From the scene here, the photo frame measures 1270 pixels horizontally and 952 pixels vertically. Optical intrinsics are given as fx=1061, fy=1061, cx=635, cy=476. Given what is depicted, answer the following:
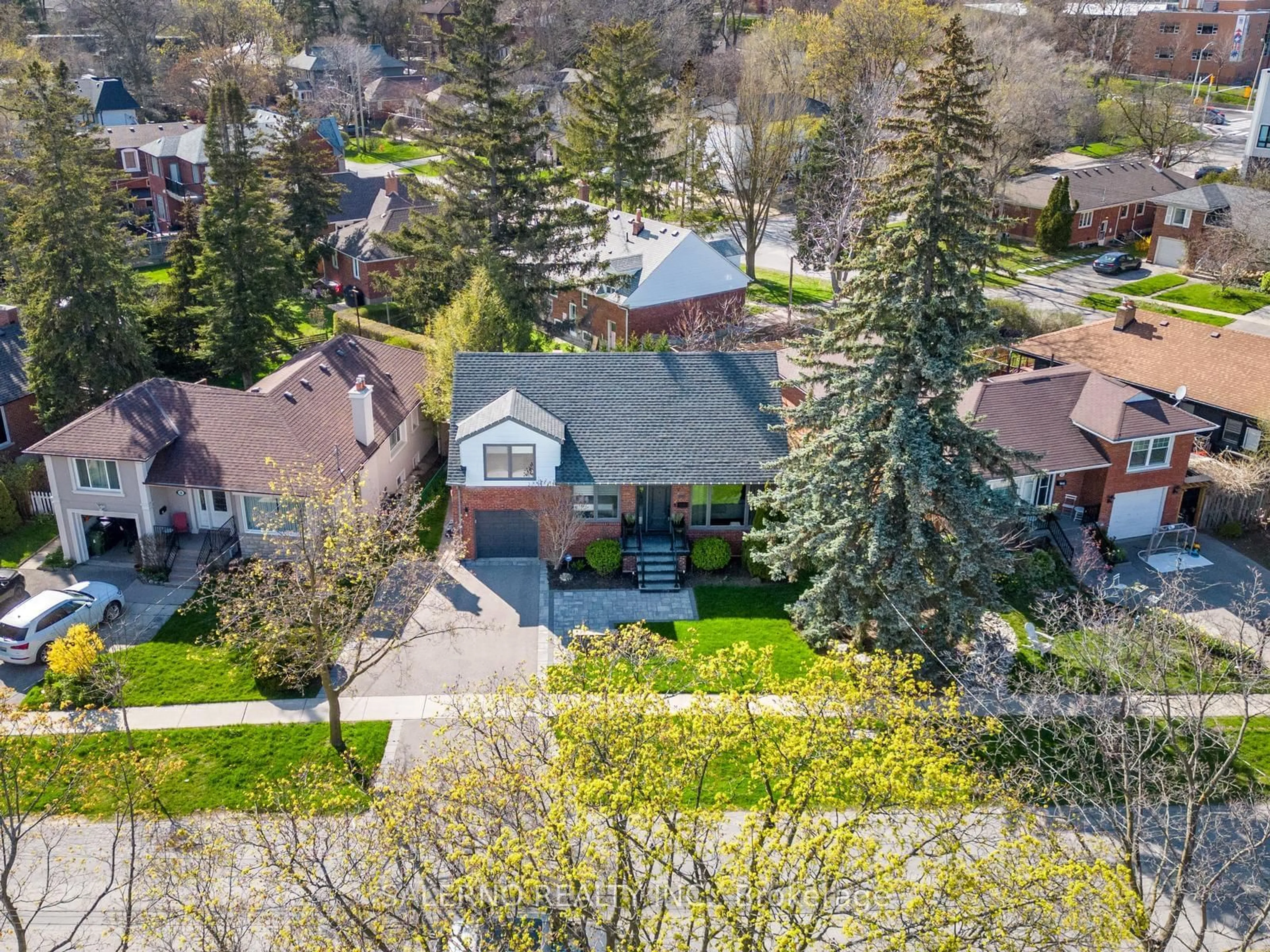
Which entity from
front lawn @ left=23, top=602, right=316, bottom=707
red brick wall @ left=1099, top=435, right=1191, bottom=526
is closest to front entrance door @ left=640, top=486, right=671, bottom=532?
front lawn @ left=23, top=602, right=316, bottom=707

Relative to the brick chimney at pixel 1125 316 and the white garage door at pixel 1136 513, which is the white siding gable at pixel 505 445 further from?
the brick chimney at pixel 1125 316

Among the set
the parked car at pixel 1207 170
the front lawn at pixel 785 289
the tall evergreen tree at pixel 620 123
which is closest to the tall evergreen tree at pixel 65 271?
the tall evergreen tree at pixel 620 123

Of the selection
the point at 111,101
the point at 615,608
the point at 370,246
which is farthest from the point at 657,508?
the point at 111,101

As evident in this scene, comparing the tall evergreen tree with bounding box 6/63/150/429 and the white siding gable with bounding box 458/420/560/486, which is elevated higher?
the tall evergreen tree with bounding box 6/63/150/429

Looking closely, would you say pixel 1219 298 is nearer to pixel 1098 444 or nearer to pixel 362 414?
pixel 1098 444

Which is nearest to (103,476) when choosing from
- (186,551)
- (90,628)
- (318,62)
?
(186,551)

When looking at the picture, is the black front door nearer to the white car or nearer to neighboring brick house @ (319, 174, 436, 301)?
the white car

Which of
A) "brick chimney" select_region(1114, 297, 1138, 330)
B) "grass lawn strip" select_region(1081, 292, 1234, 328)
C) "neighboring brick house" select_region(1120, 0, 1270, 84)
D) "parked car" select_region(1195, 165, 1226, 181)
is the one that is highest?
"neighboring brick house" select_region(1120, 0, 1270, 84)
